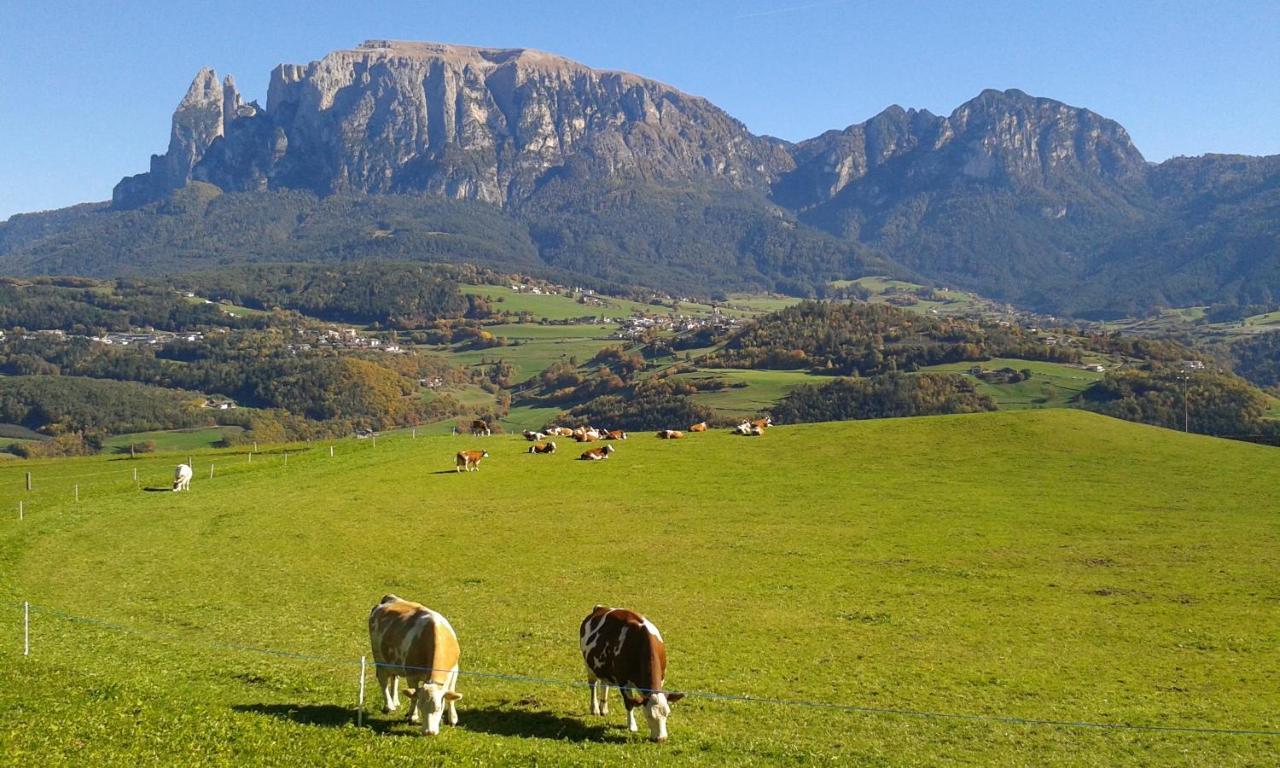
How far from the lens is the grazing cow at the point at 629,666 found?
51.4ft

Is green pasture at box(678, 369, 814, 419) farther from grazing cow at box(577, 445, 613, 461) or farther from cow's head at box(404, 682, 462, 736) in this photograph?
cow's head at box(404, 682, 462, 736)

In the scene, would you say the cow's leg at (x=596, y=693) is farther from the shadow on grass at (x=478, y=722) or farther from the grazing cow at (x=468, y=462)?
the grazing cow at (x=468, y=462)

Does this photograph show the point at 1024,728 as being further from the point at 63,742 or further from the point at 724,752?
the point at 63,742

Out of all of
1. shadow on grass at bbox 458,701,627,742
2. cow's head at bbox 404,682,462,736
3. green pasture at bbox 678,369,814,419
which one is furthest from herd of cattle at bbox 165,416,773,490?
green pasture at bbox 678,369,814,419

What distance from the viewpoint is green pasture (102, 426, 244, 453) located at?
381ft

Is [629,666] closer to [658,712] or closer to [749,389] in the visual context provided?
[658,712]

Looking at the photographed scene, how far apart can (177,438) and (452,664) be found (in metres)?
121

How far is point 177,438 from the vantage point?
122812mm

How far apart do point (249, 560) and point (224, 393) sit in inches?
6134

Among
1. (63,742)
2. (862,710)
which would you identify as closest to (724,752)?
(862,710)

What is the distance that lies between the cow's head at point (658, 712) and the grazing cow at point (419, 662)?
10.1ft

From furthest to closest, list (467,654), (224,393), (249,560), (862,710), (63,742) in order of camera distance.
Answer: (224,393) → (249,560) → (467,654) → (862,710) → (63,742)

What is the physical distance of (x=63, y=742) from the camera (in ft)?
42.0

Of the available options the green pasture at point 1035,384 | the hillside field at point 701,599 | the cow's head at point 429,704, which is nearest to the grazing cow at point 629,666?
the hillside field at point 701,599
